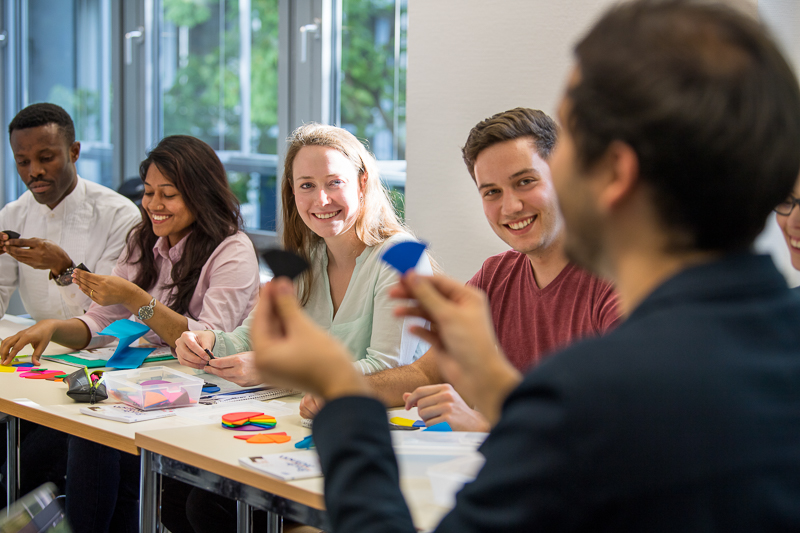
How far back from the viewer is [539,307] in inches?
72.9

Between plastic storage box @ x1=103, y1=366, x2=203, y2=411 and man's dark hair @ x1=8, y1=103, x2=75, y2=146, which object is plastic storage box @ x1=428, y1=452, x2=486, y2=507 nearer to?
plastic storage box @ x1=103, y1=366, x2=203, y2=411

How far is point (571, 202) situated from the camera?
67 cm

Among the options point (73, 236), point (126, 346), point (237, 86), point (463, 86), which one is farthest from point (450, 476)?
point (237, 86)

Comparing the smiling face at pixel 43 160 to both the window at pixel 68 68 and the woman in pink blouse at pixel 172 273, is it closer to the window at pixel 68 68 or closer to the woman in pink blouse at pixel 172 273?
the woman in pink blouse at pixel 172 273

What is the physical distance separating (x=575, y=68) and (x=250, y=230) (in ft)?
12.7

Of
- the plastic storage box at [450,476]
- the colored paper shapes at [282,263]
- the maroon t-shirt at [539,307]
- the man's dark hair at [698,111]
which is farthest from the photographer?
the maroon t-shirt at [539,307]

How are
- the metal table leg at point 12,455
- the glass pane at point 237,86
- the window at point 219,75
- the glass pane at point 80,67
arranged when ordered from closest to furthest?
the metal table leg at point 12,455 → the window at point 219,75 → the glass pane at point 237,86 → the glass pane at point 80,67

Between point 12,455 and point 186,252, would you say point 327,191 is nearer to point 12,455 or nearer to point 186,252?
point 186,252

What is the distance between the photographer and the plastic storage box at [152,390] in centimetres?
177

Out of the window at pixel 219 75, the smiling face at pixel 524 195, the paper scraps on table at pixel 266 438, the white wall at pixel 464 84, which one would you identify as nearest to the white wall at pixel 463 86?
the white wall at pixel 464 84

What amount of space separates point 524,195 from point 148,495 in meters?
1.12

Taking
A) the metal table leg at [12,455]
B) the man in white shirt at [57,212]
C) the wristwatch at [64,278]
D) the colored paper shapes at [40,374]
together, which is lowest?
the metal table leg at [12,455]

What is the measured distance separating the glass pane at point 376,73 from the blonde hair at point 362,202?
54.7 inches

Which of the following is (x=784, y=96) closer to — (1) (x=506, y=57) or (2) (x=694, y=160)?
A: (2) (x=694, y=160)
